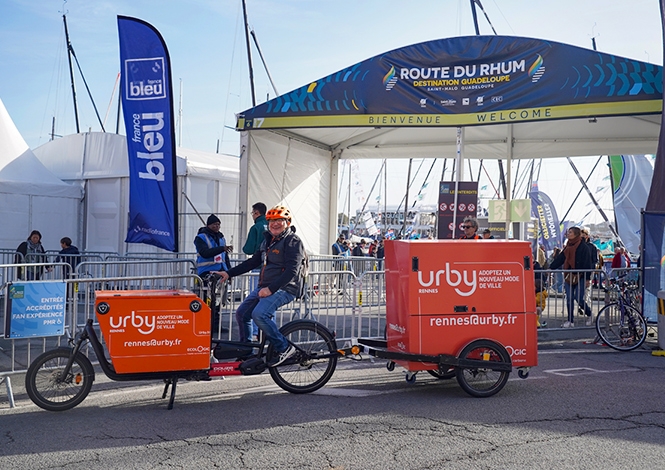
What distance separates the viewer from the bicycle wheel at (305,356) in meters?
7.26

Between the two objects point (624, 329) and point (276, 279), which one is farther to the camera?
point (624, 329)

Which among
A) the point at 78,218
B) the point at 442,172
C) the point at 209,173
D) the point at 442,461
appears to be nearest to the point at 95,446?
the point at 442,461

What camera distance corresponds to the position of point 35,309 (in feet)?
23.1

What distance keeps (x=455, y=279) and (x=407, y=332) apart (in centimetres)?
76

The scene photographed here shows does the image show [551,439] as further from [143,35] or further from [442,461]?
[143,35]

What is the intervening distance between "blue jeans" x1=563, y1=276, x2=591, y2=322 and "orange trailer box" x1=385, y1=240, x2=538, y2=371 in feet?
18.1

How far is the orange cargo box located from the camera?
6586 millimetres

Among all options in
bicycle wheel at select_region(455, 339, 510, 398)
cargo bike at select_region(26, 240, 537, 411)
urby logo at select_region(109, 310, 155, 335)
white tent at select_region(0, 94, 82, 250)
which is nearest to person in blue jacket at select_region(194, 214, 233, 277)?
cargo bike at select_region(26, 240, 537, 411)

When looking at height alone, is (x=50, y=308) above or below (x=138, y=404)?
above

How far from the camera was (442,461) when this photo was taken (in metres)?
5.07

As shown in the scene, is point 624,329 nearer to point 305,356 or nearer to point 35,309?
point 305,356

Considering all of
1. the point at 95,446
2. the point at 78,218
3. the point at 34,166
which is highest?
the point at 34,166

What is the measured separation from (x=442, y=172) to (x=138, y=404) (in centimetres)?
3379

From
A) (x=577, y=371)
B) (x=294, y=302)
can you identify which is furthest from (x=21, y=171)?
(x=577, y=371)
